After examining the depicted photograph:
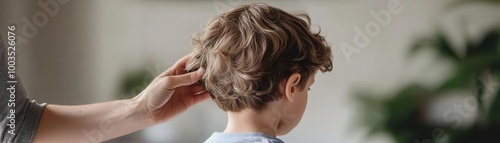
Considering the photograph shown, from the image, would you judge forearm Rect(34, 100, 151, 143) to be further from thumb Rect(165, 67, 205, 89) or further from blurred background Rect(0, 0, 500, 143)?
blurred background Rect(0, 0, 500, 143)

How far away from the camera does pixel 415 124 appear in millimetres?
1533

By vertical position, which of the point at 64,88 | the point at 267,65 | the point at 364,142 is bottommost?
the point at 364,142

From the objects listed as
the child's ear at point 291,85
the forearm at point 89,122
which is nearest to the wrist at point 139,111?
the forearm at point 89,122

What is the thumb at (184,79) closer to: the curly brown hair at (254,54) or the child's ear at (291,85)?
the curly brown hair at (254,54)

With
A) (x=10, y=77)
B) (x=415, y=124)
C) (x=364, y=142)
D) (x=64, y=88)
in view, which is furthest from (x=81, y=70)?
(x=415, y=124)

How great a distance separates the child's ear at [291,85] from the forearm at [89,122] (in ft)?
0.93

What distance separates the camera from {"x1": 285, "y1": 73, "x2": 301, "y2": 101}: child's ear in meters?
Result: 0.90

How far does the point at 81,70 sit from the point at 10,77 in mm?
357

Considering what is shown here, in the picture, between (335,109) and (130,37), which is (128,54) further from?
(335,109)

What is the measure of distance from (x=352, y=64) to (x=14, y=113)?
0.85m

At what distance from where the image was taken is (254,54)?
87 cm

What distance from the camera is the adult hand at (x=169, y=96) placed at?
39.0 inches

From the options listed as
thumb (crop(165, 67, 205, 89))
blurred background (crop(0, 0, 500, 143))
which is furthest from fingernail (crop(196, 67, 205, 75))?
blurred background (crop(0, 0, 500, 143))

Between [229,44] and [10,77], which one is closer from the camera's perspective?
[229,44]
